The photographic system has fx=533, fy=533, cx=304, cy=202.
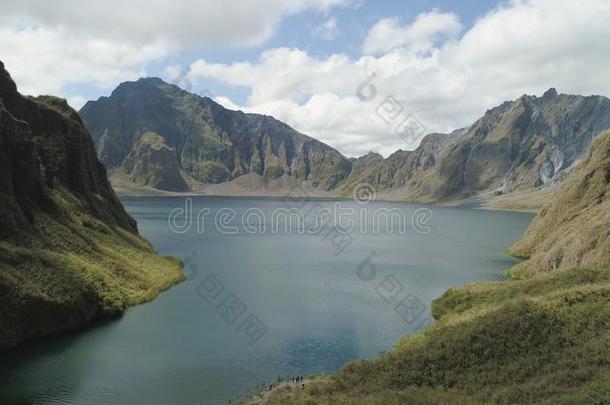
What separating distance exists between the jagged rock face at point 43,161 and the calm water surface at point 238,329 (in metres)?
21.4

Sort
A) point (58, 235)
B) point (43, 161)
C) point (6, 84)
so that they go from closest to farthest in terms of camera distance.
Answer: point (58, 235) < point (6, 84) < point (43, 161)

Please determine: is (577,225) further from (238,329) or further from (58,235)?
(58,235)

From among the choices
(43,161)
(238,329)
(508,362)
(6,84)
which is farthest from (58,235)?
(508,362)

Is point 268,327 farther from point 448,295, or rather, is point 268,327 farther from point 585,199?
point 585,199

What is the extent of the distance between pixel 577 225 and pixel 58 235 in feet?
303

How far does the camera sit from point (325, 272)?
11044cm

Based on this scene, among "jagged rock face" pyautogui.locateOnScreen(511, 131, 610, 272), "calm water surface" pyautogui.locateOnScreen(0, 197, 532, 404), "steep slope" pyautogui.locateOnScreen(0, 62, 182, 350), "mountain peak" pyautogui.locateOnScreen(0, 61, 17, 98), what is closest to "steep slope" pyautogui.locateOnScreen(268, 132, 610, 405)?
"calm water surface" pyautogui.locateOnScreen(0, 197, 532, 404)

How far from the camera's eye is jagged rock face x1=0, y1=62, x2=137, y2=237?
77.1 m

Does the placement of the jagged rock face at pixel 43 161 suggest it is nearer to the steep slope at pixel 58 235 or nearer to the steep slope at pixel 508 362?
the steep slope at pixel 58 235

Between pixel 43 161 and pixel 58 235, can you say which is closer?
pixel 58 235

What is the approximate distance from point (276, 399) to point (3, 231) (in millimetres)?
47440

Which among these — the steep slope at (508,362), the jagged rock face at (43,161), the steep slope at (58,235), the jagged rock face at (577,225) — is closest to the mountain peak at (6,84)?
the jagged rock face at (43,161)

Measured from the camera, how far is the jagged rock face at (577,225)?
83062 mm

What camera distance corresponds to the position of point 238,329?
67438mm
